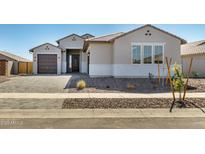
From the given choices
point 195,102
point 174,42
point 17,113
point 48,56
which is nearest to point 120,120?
point 17,113

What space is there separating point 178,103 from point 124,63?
32.1 feet

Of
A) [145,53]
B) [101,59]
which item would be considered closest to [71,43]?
[101,59]

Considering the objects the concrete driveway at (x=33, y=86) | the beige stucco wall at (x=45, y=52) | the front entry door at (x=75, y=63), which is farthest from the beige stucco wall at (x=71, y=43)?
the concrete driveway at (x=33, y=86)

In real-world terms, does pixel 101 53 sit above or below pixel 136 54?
above

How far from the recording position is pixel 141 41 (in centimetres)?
1948

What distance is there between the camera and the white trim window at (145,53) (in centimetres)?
1945

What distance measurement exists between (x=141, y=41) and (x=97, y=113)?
12.5m

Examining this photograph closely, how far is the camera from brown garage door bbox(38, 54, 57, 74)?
29828 millimetres

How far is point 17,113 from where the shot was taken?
816 cm

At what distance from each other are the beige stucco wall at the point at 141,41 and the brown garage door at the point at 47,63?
1279 centimetres

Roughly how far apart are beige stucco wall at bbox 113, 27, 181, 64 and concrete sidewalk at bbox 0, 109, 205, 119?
10967 mm

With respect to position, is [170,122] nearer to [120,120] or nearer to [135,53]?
[120,120]

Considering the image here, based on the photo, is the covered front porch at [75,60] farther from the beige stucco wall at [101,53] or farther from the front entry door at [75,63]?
the beige stucco wall at [101,53]

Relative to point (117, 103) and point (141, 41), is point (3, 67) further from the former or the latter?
point (117, 103)
